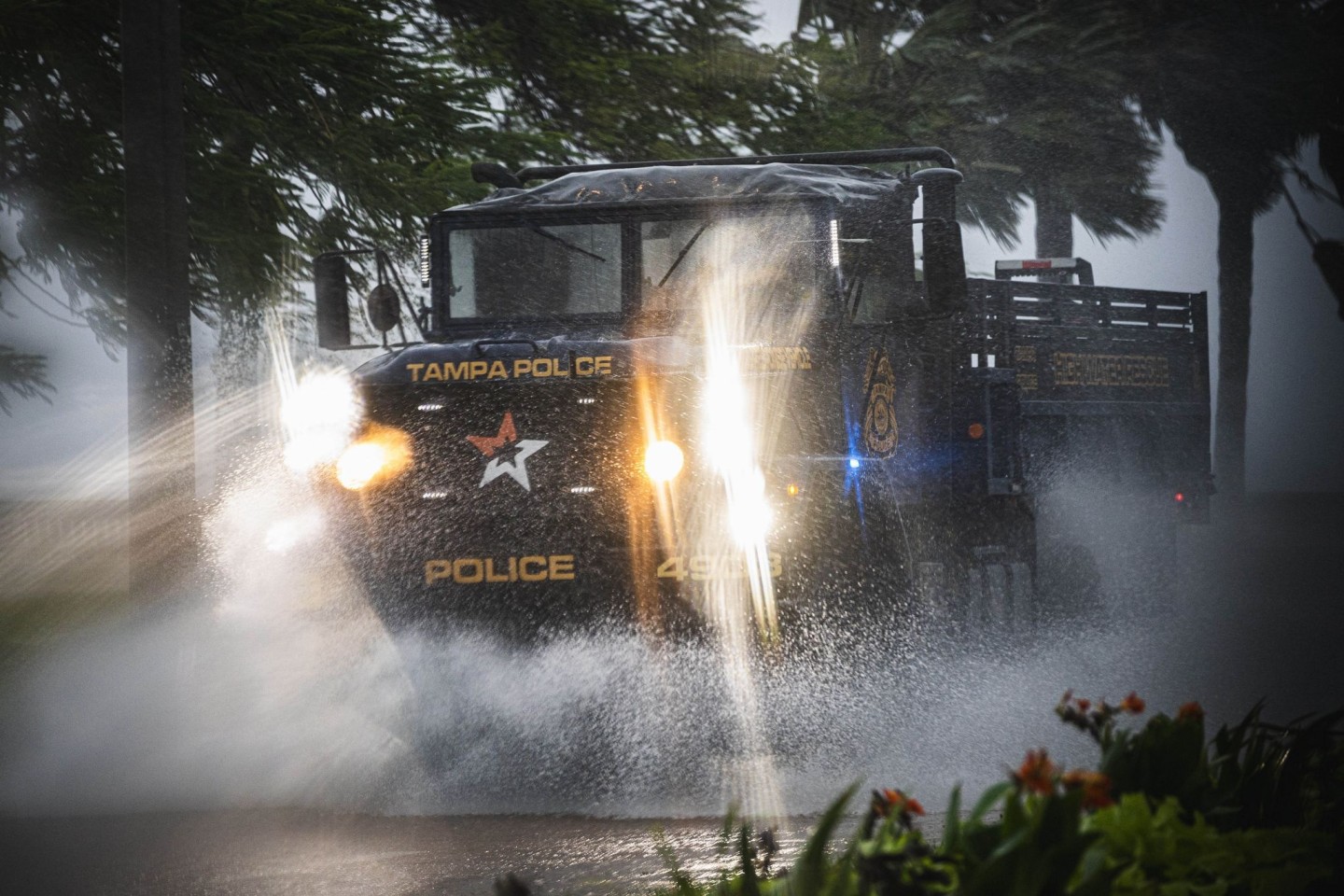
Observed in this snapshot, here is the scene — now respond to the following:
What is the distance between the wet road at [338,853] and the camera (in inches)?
186

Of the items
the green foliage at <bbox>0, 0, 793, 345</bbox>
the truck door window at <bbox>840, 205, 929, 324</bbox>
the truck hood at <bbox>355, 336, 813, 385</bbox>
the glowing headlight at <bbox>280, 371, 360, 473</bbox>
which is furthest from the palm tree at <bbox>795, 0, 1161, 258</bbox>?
the glowing headlight at <bbox>280, 371, 360, 473</bbox>

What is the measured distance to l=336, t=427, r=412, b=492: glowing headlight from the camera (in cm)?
703

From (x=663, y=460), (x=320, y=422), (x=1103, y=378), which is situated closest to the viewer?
(x=663, y=460)

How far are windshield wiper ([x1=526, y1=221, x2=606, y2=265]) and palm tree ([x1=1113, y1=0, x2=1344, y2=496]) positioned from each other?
17078 mm

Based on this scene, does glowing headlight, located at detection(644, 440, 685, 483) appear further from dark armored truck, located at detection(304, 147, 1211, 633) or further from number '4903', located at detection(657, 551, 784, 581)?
number '4903', located at detection(657, 551, 784, 581)

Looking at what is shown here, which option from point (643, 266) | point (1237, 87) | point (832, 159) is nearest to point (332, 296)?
point (643, 266)

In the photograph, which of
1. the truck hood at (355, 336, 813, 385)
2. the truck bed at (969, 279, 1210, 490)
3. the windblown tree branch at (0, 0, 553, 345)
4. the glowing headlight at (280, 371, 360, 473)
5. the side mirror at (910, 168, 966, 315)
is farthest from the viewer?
the windblown tree branch at (0, 0, 553, 345)

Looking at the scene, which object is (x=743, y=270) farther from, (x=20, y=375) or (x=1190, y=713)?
(x=20, y=375)

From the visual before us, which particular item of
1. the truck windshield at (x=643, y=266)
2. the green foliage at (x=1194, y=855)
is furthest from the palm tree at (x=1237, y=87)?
the green foliage at (x=1194, y=855)

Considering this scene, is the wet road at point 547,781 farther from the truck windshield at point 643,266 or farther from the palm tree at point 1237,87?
the palm tree at point 1237,87

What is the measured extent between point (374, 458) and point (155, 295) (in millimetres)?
3024

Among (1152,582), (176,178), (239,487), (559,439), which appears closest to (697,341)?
(559,439)

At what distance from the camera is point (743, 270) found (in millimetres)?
7613

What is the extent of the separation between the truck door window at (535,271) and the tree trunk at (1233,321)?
21.8 m
